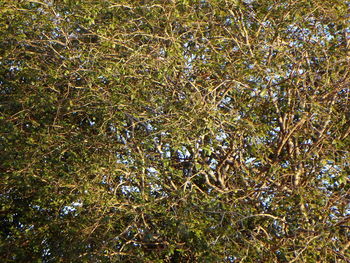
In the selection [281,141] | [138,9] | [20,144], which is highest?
[138,9]

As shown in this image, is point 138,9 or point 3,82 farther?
point 3,82

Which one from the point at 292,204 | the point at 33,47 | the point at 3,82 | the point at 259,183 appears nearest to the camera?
the point at 292,204

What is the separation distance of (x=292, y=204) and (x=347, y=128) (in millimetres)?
1425

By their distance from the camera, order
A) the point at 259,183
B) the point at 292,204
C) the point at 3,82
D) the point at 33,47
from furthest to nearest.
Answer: the point at 3,82 < the point at 33,47 < the point at 259,183 < the point at 292,204

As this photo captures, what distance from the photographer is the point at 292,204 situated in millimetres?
7332

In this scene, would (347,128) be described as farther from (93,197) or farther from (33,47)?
(33,47)

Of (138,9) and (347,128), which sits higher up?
(138,9)

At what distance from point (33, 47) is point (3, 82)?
3.17 feet

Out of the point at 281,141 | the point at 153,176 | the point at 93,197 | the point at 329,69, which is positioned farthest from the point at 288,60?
the point at 93,197

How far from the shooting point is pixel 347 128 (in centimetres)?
808

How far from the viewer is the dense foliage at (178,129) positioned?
285 inches

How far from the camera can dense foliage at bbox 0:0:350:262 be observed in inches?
285

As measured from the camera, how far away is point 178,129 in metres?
7.02

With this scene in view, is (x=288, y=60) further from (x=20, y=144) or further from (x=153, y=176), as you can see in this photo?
(x=20, y=144)
